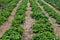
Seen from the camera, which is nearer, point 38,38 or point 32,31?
point 38,38

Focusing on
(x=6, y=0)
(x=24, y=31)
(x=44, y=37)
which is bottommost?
(x=6, y=0)

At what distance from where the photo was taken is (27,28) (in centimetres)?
1232

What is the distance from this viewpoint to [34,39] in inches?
365

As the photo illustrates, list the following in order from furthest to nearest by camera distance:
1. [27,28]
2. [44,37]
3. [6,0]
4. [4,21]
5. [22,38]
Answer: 1. [6,0]
2. [4,21]
3. [27,28]
4. [22,38]
5. [44,37]

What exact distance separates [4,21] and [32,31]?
12.0ft

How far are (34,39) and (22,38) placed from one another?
119 centimetres

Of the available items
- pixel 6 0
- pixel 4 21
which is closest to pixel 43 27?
pixel 4 21

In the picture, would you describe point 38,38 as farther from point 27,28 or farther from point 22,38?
point 27,28

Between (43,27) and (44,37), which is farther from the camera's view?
(43,27)

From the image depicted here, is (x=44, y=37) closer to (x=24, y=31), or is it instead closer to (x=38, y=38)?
(x=38, y=38)

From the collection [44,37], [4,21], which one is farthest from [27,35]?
[4,21]

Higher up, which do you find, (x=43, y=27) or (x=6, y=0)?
(x=43, y=27)

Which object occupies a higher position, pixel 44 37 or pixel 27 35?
pixel 44 37

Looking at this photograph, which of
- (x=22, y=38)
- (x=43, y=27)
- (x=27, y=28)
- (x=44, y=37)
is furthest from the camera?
(x=27, y=28)
